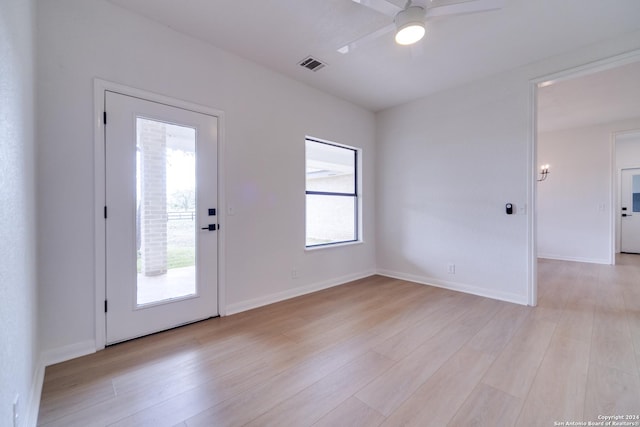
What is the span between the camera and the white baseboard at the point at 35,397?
1.38 meters

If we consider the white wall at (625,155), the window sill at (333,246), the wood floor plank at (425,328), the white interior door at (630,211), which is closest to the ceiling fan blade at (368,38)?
the window sill at (333,246)

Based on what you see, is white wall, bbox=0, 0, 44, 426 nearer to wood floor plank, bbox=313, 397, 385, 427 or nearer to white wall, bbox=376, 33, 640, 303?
wood floor plank, bbox=313, 397, 385, 427

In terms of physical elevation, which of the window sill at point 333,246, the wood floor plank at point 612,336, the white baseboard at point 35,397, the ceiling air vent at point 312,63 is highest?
the ceiling air vent at point 312,63

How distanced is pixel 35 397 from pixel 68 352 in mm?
544

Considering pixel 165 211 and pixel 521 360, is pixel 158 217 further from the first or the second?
pixel 521 360

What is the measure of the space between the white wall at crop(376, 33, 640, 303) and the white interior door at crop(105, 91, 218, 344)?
2.94m

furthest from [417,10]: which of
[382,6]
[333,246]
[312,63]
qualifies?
[333,246]

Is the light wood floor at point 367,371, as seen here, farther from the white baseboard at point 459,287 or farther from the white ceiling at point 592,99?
the white ceiling at point 592,99

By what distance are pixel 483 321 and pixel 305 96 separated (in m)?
3.44

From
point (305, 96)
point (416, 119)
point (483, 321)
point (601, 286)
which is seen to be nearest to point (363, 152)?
point (416, 119)

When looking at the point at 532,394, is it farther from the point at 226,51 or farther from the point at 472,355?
the point at 226,51

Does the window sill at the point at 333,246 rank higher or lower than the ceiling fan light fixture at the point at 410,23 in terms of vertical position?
lower

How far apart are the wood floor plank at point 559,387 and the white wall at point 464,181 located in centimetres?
120

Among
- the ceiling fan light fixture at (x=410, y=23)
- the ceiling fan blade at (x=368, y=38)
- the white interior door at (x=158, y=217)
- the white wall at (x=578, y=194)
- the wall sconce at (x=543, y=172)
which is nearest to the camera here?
the ceiling fan light fixture at (x=410, y=23)
